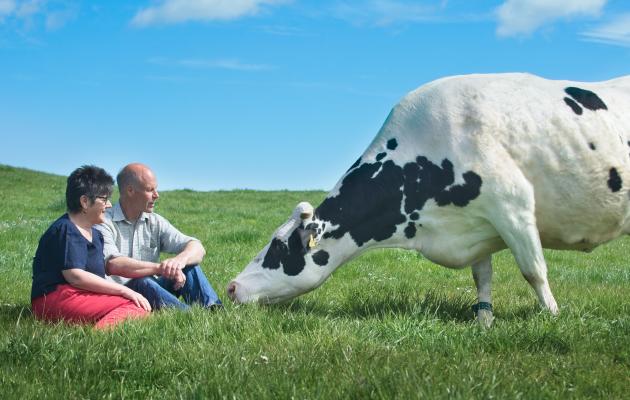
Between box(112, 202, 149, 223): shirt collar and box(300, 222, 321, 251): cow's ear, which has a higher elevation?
box(112, 202, 149, 223): shirt collar

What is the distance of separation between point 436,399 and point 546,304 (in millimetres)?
3568

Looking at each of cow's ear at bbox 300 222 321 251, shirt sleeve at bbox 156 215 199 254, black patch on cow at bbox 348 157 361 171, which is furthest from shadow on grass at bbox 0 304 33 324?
black patch on cow at bbox 348 157 361 171

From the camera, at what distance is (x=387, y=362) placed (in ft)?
15.8

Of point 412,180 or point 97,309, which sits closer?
point 97,309

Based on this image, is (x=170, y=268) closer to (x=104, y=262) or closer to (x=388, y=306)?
(x=104, y=262)

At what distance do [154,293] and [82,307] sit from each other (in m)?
0.77

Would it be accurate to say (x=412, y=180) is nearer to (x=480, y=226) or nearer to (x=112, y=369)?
(x=480, y=226)

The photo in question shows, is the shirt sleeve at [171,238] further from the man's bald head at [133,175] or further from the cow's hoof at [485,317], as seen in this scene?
the cow's hoof at [485,317]

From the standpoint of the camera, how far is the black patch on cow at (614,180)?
7.54m

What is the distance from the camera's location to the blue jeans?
7168 millimetres

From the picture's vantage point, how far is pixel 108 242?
290 inches

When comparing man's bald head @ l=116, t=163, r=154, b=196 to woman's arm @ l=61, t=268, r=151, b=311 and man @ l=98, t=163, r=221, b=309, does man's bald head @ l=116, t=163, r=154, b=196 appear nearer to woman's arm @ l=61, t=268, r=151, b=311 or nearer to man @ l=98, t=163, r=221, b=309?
man @ l=98, t=163, r=221, b=309

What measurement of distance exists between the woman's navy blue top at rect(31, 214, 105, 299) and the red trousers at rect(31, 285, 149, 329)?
102 millimetres

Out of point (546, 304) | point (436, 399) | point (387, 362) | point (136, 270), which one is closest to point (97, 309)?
point (136, 270)
